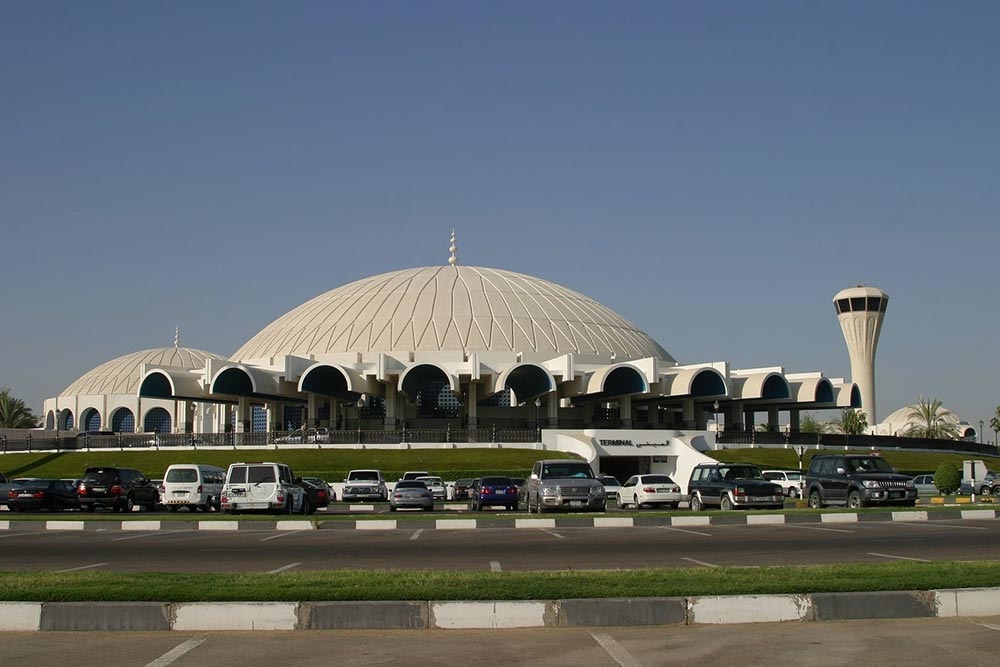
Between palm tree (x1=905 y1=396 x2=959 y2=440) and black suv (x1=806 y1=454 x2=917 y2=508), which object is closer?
black suv (x1=806 y1=454 x2=917 y2=508)

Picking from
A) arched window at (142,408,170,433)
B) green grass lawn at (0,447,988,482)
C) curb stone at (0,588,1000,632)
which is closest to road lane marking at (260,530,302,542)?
curb stone at (0,588,1000,632)

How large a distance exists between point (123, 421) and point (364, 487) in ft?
218

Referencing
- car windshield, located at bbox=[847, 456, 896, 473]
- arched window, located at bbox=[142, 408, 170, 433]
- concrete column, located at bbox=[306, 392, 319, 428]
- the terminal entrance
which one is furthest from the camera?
arched window, located at bbox=[142, 408, 170, 433]

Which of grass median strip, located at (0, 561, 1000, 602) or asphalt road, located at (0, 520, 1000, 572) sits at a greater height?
grass median strip, located at (0, 561, 1000, 602)

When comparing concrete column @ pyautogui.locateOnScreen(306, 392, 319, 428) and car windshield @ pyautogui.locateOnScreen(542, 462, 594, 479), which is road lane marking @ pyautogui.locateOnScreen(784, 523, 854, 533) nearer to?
car windshield @ pyautogui.locateOnScreen(542, 462, 594, 479)

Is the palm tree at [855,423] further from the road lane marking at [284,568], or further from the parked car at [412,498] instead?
the road lane marking at [284,568]

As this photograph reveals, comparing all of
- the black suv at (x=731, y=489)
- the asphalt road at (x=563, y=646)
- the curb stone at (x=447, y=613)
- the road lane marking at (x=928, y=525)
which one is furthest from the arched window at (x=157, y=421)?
the asphalt road at (x=563, y=646)

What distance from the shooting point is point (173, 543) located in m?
19.8

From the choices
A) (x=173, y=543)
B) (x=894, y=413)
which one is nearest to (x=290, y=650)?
(x=173, y=543)

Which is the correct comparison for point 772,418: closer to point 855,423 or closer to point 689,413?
point 689,413

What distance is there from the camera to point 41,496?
34.5 meters

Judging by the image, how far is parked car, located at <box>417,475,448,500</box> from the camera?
140 feet

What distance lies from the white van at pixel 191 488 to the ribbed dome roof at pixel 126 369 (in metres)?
69.6

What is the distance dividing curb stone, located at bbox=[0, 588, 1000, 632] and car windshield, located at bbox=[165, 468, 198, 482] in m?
24.2
